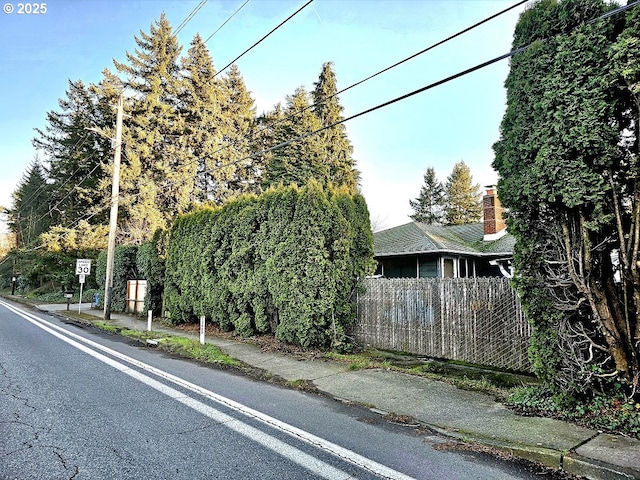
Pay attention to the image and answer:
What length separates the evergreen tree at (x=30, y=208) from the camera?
123ft

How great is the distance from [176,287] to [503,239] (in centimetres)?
1478

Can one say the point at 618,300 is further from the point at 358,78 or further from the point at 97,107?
the point at 97,107

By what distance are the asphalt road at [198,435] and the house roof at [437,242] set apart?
1279 cm

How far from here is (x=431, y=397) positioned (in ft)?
18.6

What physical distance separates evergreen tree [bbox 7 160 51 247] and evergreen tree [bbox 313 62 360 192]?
26.1m

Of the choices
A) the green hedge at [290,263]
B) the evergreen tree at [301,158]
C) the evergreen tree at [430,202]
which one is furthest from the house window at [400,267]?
the evergreen tree at [430,202]

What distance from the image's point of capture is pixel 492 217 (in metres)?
19.4

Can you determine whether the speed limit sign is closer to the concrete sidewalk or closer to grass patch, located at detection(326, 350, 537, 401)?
the concrete sidewalk

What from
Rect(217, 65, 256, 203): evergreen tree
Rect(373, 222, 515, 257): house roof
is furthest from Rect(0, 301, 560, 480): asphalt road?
Rect(217, 65, 256, 203): evergreen tree

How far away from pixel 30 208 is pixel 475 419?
47928 millimetres

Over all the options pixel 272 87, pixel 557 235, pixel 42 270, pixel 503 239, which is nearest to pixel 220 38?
pixel 272 87

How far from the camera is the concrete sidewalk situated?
3.56 metres

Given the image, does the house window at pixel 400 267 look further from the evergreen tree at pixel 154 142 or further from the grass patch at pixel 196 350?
the evergreen tree at pixel 154 142

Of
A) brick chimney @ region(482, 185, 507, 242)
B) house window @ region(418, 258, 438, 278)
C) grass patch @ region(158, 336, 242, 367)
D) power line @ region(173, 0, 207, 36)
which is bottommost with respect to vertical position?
grass patch @ region(158, 336, 242, 367)
